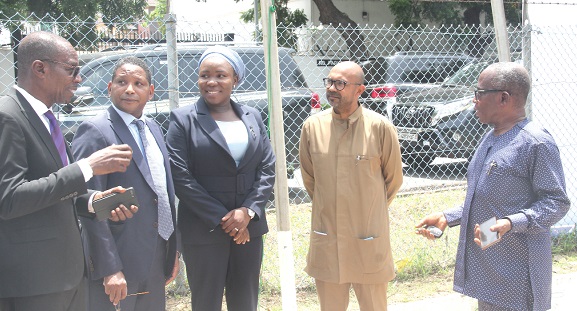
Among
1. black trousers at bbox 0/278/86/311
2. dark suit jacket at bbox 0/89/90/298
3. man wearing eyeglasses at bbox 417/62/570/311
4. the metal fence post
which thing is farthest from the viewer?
the metal fence post

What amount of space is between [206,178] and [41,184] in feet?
3.76

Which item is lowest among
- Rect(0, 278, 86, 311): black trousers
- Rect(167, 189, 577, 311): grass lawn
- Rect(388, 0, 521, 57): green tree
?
Rect(167, 189, 577, 311): grass lawn

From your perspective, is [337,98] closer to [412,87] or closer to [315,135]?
[315,135]

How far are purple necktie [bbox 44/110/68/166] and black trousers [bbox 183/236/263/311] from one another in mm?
1007

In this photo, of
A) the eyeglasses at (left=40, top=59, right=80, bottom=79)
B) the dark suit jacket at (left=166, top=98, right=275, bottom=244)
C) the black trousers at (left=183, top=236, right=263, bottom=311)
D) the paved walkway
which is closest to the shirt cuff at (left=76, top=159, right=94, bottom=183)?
the eyeglasses at (left=40, top=59, right=80, bottom=79)

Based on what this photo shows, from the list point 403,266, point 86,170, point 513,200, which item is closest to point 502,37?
point 513,200

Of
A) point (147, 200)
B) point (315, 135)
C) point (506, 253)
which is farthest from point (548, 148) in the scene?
point (147, 200)

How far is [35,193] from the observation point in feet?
7.67

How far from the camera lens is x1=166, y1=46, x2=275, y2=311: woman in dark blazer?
3334 mm

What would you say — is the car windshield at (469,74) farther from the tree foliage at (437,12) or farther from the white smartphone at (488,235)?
the tree foliage at (437,12)

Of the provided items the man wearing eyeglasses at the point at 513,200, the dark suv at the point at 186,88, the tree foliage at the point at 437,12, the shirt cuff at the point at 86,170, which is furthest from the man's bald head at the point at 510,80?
→ the tree foliage at the point at 437,12

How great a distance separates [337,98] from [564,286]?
2891mm

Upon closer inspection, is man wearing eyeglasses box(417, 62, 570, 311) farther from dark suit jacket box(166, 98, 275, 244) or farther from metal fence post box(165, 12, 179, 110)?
metal fence post box(165, 12, 179, 110)

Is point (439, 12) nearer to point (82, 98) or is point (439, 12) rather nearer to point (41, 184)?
point (82, 98)
